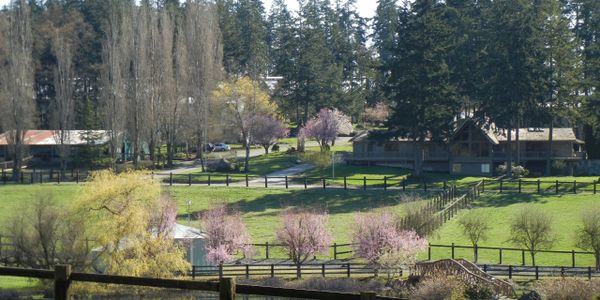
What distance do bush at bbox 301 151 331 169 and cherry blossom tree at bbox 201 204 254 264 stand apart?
37.4m

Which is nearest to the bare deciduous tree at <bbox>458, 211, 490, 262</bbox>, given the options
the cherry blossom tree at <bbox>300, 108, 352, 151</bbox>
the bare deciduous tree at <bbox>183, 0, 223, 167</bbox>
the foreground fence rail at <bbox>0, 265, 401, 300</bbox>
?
the foreground fence rail at <bbox>0, 265, 401, 300</bbox>

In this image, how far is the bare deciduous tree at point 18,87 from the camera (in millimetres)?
84625

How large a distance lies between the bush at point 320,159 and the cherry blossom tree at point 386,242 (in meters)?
39.6

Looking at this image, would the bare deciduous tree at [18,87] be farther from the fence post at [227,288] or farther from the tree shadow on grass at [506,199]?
the fence post at [227,288]

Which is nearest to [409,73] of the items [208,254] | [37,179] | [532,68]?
[532,68]

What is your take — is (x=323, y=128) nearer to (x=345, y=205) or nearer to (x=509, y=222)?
(x=345, y=205)

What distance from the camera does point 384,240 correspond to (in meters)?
42.3

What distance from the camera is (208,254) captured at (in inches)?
1720

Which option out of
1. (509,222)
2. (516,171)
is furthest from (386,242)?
(516,171)

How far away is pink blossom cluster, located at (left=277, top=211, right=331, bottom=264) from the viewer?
44688mm

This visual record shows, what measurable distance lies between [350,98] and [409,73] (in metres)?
25.0

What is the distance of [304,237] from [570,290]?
48.3ft

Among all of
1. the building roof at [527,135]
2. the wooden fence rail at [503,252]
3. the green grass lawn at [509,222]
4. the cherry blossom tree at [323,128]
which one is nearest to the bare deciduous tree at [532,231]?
the wooden fence rail at [503,252]

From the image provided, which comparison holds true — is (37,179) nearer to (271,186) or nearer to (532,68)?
(271,186)
